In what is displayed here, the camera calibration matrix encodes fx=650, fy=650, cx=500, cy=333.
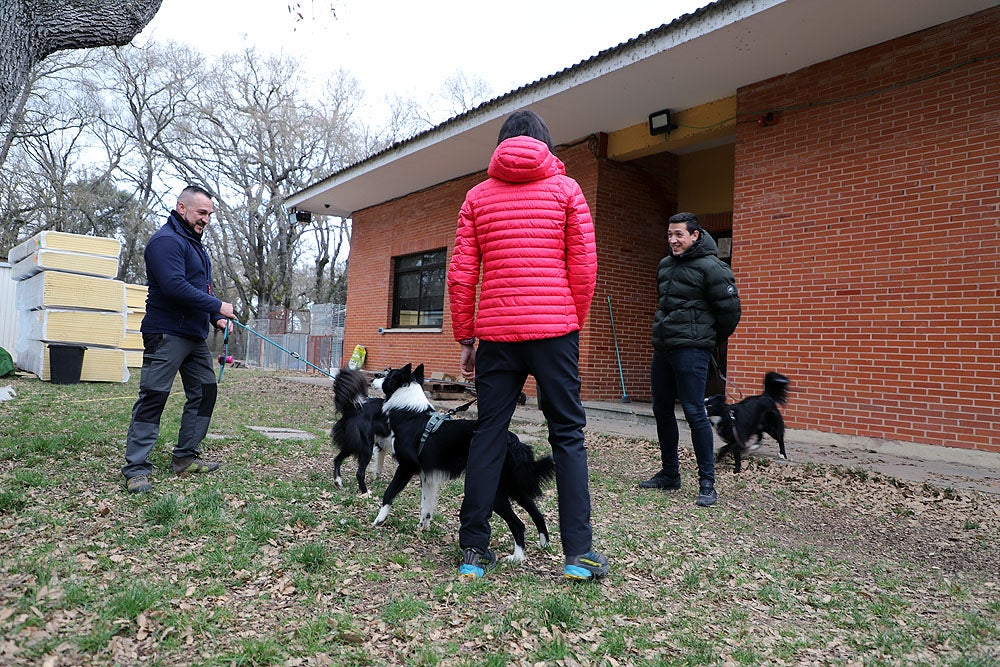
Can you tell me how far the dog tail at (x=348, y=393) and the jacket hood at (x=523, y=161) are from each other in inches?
85.6

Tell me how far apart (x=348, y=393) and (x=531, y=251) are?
85.5 inches

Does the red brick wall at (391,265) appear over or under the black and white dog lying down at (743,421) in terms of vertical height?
over

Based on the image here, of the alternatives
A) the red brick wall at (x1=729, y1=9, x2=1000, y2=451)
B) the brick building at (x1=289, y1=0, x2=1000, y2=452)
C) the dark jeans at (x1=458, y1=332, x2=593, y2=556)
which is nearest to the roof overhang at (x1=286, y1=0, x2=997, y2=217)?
the brick building at (x1=289, y1=0, x2=1000, y2=452)

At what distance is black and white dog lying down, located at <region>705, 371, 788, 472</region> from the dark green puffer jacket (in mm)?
1037

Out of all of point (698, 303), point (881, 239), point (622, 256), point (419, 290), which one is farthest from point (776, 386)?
point (419, 290)

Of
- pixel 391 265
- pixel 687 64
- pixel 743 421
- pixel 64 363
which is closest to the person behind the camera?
pixel 743 421

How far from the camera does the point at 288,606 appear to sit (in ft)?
8.26

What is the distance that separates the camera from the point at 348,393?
4504mm

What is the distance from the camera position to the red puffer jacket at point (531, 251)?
284 cm

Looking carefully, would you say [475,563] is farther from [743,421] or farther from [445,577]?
[743,421]

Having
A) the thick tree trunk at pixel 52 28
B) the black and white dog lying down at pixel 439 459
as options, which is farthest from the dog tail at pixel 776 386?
the thick tree trunk at pixel 52 28

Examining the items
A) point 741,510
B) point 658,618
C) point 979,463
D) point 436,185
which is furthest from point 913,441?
point 436,185

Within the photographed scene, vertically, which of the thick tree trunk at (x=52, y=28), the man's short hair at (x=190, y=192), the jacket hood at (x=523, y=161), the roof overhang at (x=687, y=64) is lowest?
the jacket hood at (x=523, y=161)

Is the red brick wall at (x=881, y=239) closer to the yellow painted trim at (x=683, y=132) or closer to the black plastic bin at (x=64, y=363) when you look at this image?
the yellow painted trim at (x=683, y=132)
